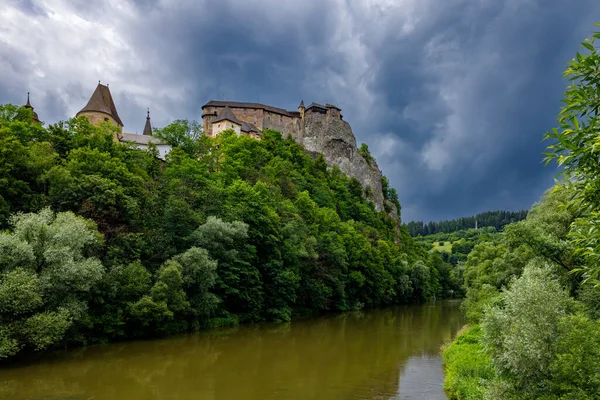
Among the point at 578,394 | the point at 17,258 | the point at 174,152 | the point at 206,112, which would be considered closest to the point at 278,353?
the point at 17,258

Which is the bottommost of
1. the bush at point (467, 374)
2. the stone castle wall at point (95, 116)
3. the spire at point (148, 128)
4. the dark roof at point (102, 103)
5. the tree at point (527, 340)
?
the bush at point (467, 374)

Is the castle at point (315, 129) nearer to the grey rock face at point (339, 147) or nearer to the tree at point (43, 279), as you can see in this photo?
the grey rock face at point (339, 147)

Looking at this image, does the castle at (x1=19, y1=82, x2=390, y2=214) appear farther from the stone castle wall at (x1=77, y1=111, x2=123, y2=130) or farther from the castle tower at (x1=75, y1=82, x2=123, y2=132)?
the stone castle wall at (x1=77, y1=111, x2=123, y2=130)

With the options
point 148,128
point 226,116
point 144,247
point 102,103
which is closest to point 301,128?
point 226,116

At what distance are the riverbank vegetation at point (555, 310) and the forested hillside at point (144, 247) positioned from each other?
1915 centimetres

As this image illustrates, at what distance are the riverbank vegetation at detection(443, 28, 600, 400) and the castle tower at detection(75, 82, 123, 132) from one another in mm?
61569

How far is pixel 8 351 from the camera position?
1967 centimetres

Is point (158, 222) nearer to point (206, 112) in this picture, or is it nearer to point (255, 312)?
point (255, 312)

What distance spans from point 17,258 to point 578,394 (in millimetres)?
23521

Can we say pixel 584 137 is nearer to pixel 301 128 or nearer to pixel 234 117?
pixel 234 117

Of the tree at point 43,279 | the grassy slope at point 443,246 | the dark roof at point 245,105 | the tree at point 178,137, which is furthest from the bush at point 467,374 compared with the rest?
the grassy slope at point 443,246

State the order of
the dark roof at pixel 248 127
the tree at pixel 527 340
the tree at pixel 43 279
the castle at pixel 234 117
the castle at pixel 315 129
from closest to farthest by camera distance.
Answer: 1. the tree at pixel 527 340
2. the tree at pixel 43 279
3. the castle at pixel 234 117
4. the dark roof at pixel 248 127
5. the castle at pixel 315 129

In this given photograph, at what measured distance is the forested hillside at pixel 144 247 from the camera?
75.4 feet

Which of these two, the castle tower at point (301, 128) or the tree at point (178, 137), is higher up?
the castle tower at point (301, 128)
